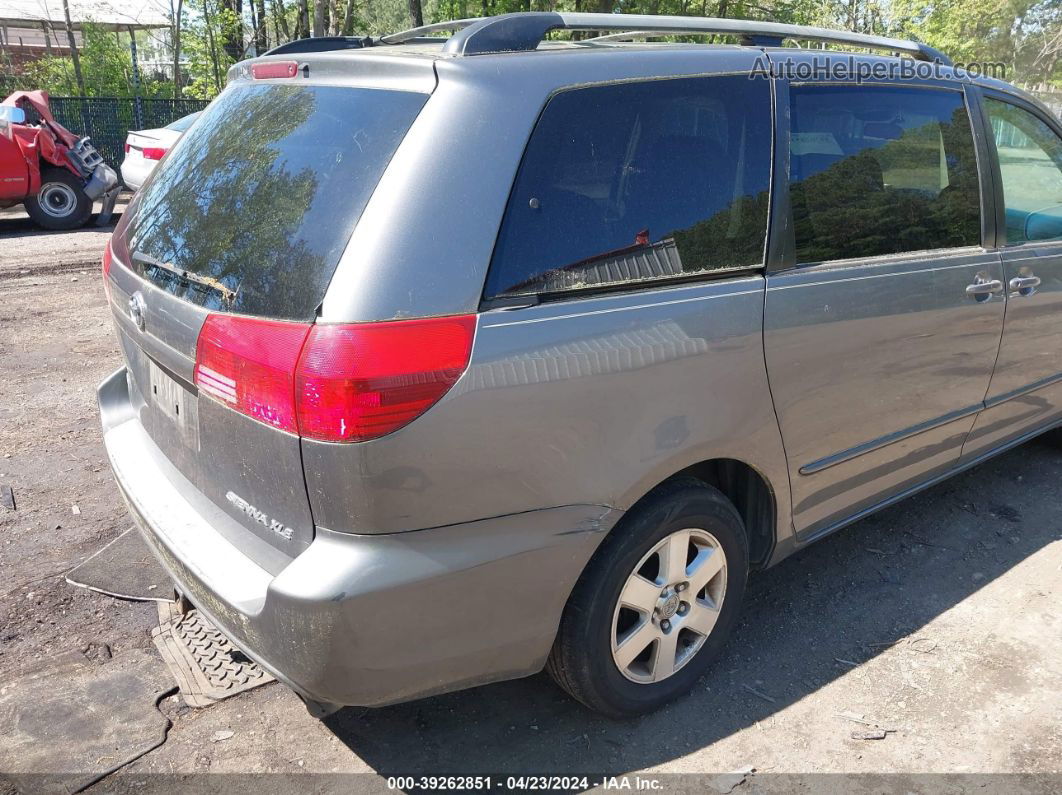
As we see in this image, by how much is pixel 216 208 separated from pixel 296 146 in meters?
0.30

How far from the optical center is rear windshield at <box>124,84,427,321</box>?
211 cm

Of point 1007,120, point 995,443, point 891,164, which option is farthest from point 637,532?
point 1007,120

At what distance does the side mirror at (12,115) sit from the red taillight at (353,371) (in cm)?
1201

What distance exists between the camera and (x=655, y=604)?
2.62 m

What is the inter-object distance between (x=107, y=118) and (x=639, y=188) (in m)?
17.7

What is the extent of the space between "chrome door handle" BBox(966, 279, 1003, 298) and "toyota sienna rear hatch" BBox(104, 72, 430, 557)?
2.25 m

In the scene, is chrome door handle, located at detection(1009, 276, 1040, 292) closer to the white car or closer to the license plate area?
the license plate area

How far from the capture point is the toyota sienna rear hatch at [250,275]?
82.2 inches

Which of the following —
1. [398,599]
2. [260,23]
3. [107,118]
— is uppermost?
[260,23]

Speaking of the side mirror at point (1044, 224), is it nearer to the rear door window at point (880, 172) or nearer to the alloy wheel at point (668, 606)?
the rear door window at point (880, 172)

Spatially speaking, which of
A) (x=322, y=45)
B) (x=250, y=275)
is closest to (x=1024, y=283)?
(x=322, y=45)

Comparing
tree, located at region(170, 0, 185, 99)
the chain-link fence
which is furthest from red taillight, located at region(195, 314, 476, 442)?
tree, located at region(170, 0, 185, 99)

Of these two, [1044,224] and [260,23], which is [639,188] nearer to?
[1044,224]

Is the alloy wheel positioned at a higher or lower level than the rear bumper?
lower
